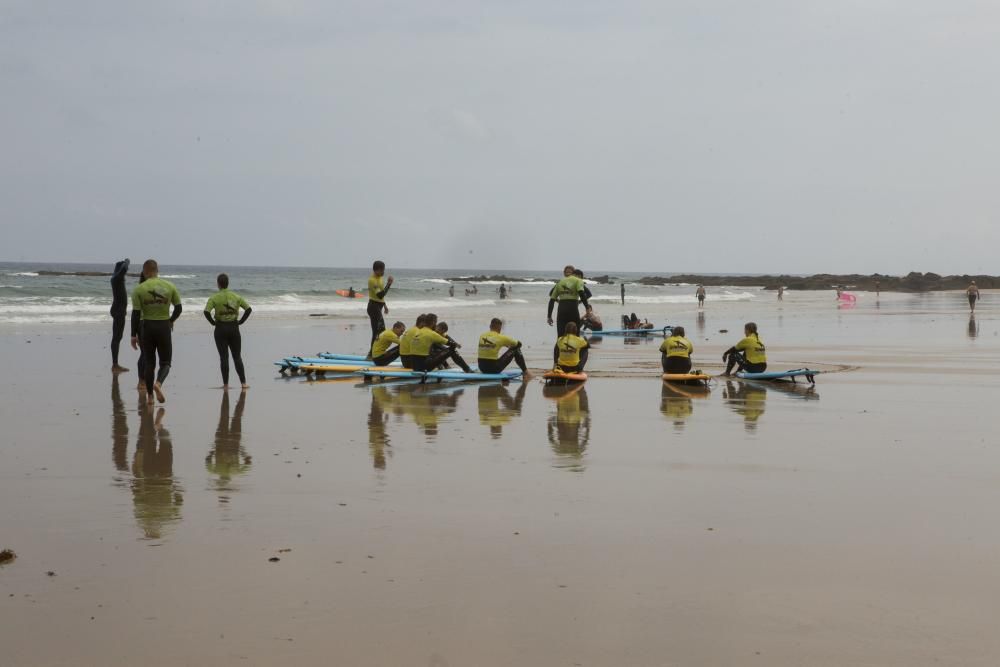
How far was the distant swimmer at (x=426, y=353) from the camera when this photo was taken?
14.9m

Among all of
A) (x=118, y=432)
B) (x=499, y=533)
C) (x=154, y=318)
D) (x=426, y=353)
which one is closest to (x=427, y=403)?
(x=426, y=353)

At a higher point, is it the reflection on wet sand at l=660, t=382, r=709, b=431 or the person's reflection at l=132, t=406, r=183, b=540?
the person's reflection at l=132, t=406, r=183, b=540

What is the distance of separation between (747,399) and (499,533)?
7334mm

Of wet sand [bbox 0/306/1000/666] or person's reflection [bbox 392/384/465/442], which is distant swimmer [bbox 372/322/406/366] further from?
wet sand [bbox 0/306/1000/666]

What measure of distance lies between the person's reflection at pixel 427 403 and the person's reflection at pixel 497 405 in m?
0.34

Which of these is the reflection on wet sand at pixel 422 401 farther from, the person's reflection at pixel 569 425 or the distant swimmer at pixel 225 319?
the distant swimmer at pixel 225 319

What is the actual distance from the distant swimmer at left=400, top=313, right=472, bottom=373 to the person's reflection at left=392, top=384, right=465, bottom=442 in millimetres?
630

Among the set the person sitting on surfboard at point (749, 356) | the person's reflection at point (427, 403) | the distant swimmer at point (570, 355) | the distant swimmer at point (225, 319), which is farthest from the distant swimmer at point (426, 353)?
the person sitting on surfboard at point (749, 356)

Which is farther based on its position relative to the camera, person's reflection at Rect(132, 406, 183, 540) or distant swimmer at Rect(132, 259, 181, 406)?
distant swimmer at Rect(132, 259, 181, 406)

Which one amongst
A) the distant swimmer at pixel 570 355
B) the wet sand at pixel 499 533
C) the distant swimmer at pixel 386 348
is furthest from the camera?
the distant swimmer at pixel 386 348

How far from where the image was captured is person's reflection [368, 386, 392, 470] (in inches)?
337

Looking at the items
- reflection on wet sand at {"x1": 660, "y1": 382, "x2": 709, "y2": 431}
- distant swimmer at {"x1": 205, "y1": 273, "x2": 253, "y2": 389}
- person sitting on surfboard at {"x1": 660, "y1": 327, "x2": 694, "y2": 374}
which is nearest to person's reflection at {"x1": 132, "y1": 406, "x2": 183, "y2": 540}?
distant swimmer at {"x1": 205, "y1": 273, "x2": 253, "y2": 389}

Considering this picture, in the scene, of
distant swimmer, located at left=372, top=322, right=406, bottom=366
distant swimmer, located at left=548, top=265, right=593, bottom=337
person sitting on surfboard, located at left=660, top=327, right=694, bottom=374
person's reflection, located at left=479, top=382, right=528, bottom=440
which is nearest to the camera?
person's reflection, located at left=479, top=382, right=528, bottom=440

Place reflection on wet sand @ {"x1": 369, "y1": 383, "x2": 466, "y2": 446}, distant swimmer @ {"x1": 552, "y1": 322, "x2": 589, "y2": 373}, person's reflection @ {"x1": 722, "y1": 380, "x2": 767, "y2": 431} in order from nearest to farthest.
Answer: reflection on wet sand @ {"x1": 369, "y1": 383, "x2": 466, "y2": 446}
person's reflection @ {"x1": 722, "y1": 380, "x2": 767, "y2": 431}
distant swimmer @ {"x1": 552, "y1": 322, "x2": 589, "y2": 373}
